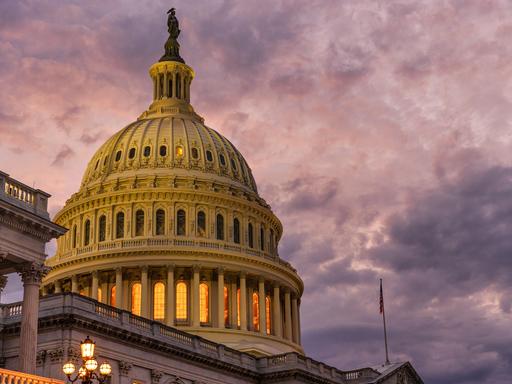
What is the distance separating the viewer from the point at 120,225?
95.6 metres

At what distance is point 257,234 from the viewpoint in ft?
329

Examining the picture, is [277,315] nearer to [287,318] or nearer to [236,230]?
[287,318]

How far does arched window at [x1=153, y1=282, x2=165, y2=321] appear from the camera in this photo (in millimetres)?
90125

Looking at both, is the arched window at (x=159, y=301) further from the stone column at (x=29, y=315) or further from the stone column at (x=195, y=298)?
the stone column at (x=29, y=315)

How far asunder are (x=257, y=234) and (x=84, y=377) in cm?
7077

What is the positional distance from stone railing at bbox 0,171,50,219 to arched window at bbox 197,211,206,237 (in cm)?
5236

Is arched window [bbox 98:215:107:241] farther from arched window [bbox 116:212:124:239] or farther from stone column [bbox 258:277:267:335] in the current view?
stone column [bbox 258:277:267:335]

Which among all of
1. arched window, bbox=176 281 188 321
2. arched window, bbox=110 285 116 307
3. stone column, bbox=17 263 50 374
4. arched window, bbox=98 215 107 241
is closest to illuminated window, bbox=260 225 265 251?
arched window, bbox=176 281 188 321

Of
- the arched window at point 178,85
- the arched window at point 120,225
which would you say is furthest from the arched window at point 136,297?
the arched window at point 178,85

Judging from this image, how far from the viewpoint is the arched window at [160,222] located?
9444cm

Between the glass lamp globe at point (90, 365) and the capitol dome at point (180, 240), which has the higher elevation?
the capitol dome at point (180, 240)

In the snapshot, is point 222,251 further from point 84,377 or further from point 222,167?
point 84,377

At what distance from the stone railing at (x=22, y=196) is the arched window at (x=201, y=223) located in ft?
172

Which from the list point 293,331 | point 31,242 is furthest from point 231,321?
point 31,242
